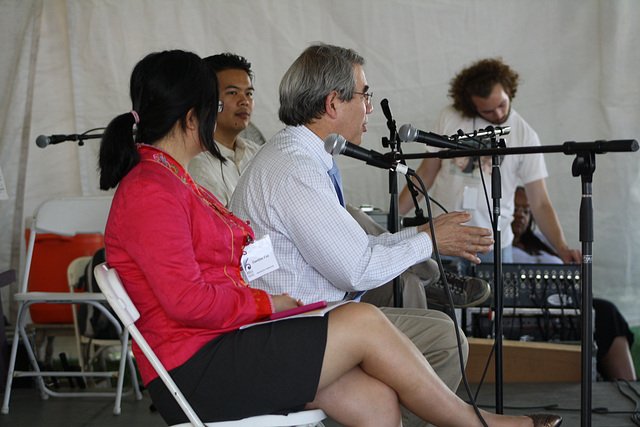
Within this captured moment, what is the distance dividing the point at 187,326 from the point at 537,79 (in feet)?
9.97

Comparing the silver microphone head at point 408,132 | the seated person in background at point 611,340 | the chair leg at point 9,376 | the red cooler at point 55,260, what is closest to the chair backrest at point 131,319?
the silver microphone head at point 408,132

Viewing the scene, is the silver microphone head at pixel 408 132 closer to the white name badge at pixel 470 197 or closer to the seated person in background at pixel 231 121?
the seated person in background at pixel 231 121

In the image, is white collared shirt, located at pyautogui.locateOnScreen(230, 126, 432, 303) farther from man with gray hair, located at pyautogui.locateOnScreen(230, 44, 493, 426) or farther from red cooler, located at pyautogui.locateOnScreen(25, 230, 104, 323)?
red cooler, located at pyautogui.locateOnScreen(25, 230, 104, 323)

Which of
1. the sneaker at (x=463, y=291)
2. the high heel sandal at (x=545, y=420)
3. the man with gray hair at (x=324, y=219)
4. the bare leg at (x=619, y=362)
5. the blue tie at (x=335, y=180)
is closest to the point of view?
the high heel sandal at (x=545, y=420)

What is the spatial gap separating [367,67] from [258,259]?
2.41 m

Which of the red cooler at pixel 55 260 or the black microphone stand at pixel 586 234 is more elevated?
the black microphone stand at pixel 586 234

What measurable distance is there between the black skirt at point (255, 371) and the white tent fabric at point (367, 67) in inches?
102

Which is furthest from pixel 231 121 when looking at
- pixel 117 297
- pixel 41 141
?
pixel 117 297

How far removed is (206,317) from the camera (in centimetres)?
143

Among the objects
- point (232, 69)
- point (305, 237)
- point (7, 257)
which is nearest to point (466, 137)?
point (305, 237)

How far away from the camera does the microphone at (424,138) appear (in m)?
1.73

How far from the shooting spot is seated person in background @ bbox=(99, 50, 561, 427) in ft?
4.65

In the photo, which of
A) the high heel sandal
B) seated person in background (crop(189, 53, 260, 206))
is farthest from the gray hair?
the high heel sandal

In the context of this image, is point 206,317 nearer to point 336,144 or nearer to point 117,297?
point 117,297
